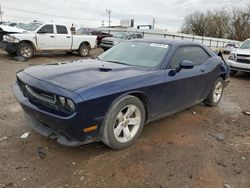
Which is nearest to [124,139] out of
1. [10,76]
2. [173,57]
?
[173,57]

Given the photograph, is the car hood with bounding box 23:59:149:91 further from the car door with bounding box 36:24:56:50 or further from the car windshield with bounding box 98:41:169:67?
the car door with bounding box 36:24:56:50

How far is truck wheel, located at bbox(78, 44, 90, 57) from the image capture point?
50.0 ft

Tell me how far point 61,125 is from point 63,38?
453 inches

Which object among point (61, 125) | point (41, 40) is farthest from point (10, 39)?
point (61, 125)

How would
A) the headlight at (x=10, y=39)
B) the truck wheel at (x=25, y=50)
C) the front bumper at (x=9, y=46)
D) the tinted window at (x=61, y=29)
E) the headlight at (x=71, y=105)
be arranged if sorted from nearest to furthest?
the headlight at (x=71, y=105), the headlight at (x=10, y=39), the front bumper at (x=9, y=46), the truck wheel at (x=25, y=50), the tinted window at (x=61, y=29)

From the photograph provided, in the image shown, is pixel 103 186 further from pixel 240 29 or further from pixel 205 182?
pixel 240 29

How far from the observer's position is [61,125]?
10.2 ft

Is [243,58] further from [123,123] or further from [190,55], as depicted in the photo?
[123,123]

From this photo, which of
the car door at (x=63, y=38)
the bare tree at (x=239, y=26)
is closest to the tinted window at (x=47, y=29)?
the car door at (x=63, y=38)

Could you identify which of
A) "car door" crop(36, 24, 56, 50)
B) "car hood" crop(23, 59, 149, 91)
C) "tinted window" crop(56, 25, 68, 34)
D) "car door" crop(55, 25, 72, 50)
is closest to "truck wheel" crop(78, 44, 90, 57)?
"car door" crop(55, 25, 72, 50)

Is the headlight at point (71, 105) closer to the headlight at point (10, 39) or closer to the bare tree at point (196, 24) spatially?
the headlight at point (10, 39)

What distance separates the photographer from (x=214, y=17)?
232 feet

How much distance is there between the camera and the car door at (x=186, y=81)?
4.31 m

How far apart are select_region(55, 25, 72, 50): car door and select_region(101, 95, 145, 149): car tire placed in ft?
35.5
